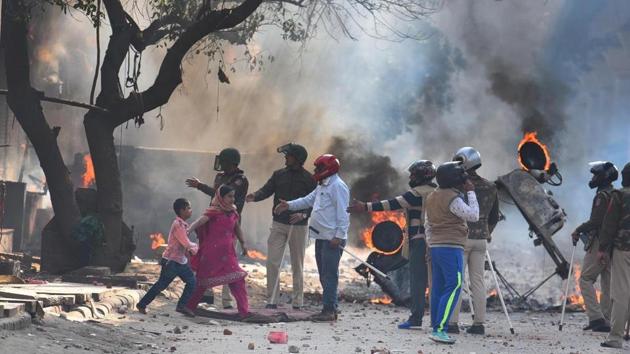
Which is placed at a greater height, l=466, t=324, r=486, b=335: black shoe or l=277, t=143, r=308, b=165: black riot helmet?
l=277, t=143, r=308, b=165: black riot helmet

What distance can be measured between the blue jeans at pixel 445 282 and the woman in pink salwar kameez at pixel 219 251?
220 cm

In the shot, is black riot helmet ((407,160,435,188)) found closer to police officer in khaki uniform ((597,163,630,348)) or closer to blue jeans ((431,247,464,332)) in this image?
blue jeans ((431,247,464,332))

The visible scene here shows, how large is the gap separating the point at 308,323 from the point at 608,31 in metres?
15.1

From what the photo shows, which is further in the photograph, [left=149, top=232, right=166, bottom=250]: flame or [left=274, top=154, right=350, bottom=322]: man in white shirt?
[left=149, top=232, right=166, bottom=250]: flame

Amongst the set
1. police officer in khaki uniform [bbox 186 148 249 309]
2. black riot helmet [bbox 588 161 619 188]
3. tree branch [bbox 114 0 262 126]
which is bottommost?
police officer in khaki uniform [bbox 186 148 249 309]

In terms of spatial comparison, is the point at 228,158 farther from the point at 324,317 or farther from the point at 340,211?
the point at 324,317

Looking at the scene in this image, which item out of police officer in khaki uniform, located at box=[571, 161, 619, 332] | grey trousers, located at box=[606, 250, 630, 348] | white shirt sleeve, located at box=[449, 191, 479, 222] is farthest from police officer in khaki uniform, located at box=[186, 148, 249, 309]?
grey trousers, located at box=[606, 250, 630, 348]

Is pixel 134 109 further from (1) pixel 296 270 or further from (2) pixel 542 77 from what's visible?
(2) pixel 542 77

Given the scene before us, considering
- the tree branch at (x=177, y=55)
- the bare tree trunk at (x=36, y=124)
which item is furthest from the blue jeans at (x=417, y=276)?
the bare tree trunk at (x=36, y=124)

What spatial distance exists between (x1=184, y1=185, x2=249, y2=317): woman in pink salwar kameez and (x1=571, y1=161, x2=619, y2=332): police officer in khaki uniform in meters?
3.71

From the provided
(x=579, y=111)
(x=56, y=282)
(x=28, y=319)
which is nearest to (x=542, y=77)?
(x=579, y=111)

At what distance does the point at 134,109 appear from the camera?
1588 centimetres

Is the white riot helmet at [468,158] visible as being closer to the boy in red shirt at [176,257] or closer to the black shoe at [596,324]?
the black shoe at [596,324]

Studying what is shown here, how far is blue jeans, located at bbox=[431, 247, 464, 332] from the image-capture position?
10.4 meters
